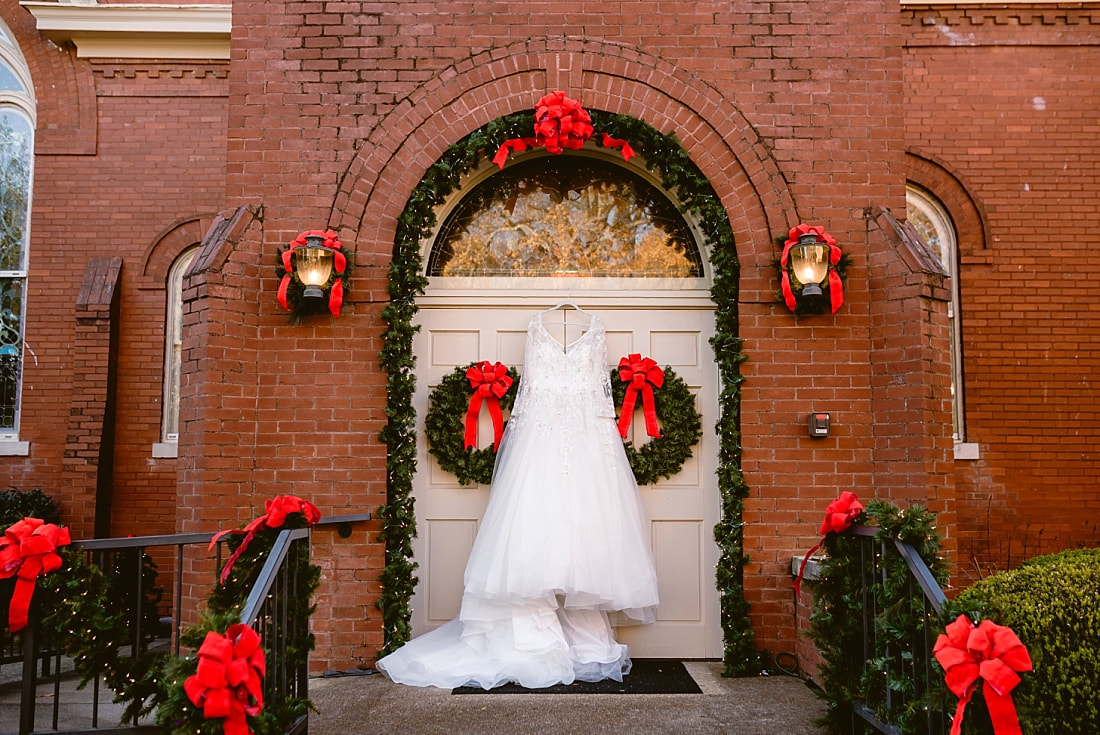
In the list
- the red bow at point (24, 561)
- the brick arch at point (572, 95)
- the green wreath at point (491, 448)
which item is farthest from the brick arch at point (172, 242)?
the red bow at point (24, 561)

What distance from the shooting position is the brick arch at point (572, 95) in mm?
6070

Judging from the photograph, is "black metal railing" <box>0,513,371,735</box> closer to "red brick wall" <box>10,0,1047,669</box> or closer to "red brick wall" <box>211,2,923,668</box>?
"red brick wall" <box>10,0,1047,669</box>

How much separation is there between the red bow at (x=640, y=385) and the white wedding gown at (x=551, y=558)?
0.43ft


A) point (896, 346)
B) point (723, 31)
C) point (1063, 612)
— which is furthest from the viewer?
point (723, 31)

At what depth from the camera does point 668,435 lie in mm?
6078

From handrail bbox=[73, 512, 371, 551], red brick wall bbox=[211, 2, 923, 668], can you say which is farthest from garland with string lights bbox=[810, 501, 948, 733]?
handrail bbox=[73, 512, 371, 551]

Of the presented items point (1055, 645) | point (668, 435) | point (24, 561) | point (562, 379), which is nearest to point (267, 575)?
point (24, 561)

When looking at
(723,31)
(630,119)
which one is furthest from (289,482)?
(723,31)

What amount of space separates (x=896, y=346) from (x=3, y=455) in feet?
28.8

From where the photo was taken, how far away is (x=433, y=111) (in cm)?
615

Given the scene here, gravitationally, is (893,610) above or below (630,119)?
below

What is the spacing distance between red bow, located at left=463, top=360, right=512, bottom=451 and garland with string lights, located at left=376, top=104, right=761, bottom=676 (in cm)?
40

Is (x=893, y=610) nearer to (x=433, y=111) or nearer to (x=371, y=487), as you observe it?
(x=371, y=487)

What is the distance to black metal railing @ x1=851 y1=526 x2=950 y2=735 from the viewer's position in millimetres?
3504
